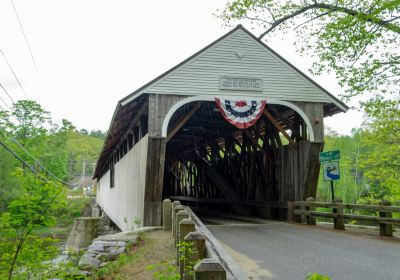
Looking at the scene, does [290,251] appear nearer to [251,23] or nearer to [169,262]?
[169,262]

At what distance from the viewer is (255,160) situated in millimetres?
Result: 14078

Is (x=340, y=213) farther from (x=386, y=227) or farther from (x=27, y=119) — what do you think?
(x=27, y=119)

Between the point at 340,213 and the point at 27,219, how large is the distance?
700 centimetres

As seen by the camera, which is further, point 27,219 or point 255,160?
point 255,160

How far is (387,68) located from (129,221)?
10.1 meters

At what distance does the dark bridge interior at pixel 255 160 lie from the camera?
11570 mm

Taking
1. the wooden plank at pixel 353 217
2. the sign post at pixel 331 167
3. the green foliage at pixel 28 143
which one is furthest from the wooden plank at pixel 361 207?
the green foliage at pixel 28 143

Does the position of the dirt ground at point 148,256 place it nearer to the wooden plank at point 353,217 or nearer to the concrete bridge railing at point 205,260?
the concrete bridge railing at point 205,260

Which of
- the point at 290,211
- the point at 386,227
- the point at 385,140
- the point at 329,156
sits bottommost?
the point at 386,227

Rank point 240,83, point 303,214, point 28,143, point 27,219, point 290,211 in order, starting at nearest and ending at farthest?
point 27,219
point 303,214
point 240,83
point 290,211
point 28,143

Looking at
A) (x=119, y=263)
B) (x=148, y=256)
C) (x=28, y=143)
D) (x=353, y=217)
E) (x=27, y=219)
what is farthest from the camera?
(x=28, y=143)

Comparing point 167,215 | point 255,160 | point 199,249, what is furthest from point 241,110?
point 199,249

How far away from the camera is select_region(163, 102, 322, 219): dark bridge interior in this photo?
11570 millimetres

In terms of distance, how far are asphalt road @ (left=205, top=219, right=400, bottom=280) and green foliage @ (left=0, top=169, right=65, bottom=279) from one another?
107 inches
